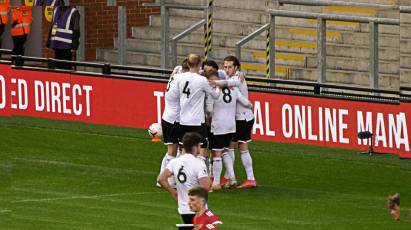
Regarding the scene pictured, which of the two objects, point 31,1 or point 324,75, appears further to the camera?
point 31,1

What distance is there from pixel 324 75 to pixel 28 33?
8707mm

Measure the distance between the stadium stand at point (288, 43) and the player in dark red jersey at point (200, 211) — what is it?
12623 mm

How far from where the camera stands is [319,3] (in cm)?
3194

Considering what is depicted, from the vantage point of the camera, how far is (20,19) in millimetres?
36688

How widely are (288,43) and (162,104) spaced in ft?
9.30

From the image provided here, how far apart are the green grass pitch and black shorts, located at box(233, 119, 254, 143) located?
2.73 ft

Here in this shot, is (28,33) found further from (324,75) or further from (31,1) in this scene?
(324,75)

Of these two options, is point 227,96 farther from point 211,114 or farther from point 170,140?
point 170,140

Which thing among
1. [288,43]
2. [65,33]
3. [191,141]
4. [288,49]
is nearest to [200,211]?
[191,141]

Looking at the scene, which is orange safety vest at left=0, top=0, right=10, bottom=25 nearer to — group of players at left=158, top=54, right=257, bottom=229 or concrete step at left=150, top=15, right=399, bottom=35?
concrete step at left=150, top=15, right=399, bottom=35

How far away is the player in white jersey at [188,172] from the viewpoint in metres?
19.8

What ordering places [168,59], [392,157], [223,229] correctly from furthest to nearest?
[168,59] < [392,157] < [223,229]

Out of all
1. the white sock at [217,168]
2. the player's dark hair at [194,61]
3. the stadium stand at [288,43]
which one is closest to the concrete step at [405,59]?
the stadium stand at [288,43]

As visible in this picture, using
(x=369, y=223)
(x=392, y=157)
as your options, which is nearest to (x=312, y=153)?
(x=392, y=157)
